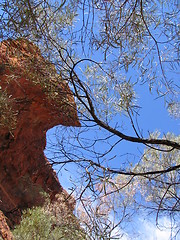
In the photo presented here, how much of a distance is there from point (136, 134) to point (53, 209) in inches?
188

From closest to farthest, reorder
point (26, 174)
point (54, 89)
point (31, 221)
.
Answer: point (54, 89)
point (31, 221)
point (26, 174)

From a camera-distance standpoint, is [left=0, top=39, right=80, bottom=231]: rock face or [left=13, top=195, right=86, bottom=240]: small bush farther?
[left=0, top=39, right=80, bottom=231]: rock face

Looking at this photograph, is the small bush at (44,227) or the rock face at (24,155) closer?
the small bush at (44,227)

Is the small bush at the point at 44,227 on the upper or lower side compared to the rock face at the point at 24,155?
lower

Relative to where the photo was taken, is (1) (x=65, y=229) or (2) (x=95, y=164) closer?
(2) (x=95, y=164)

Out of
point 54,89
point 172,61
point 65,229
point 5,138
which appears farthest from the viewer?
point 5,138

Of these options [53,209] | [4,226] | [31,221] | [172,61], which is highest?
[172,61]

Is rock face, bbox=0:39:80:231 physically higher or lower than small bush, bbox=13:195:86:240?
higher

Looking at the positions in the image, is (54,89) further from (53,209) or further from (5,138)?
(5,138)

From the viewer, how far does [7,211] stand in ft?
27.4

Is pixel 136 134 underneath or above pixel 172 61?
underneath

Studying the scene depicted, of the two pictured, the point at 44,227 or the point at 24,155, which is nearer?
the point at 44,227

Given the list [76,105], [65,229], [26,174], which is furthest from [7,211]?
[76,105]

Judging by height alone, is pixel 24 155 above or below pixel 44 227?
above
